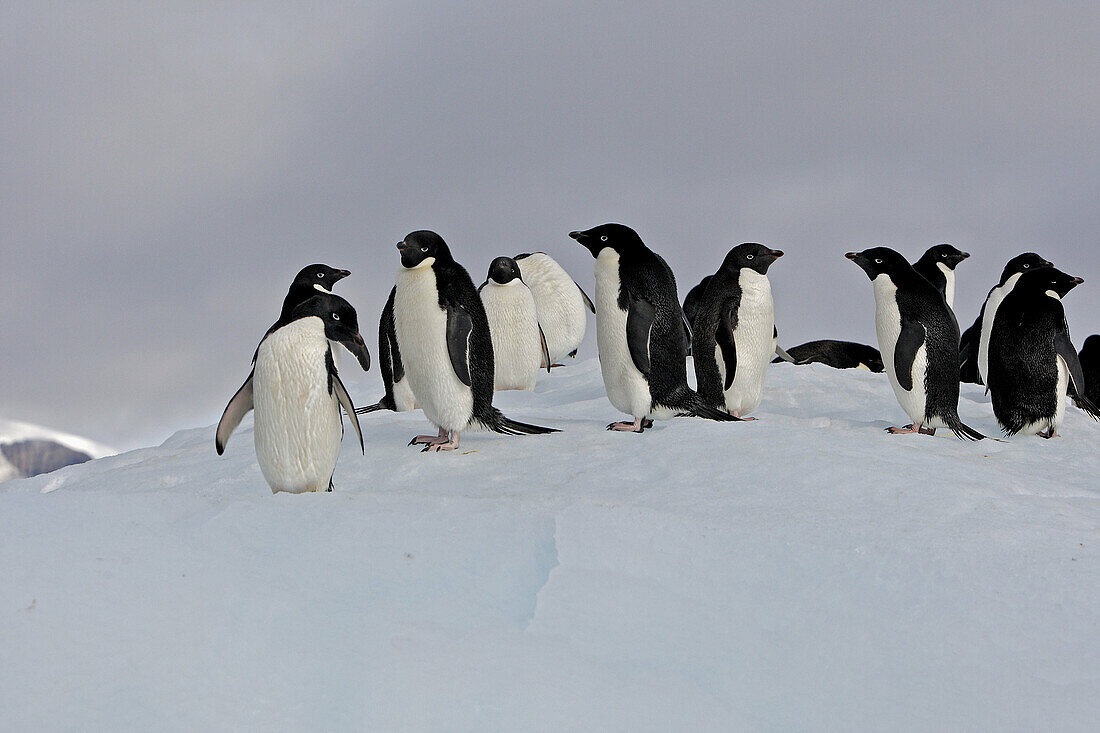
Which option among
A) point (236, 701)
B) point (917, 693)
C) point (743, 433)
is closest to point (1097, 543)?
point (917, 693)

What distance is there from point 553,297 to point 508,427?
4.45 m

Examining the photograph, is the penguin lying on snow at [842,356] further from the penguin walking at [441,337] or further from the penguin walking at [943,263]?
the penguin walking at [441,337]

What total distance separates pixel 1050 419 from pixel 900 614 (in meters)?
4.49

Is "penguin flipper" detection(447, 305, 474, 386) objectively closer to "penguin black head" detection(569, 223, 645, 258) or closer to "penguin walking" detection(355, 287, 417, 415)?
"penguin black head" detection(569, 223, 645, 258)

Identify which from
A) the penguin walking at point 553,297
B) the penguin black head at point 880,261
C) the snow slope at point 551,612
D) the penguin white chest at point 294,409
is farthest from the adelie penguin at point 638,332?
the penguin walking at point 553,297

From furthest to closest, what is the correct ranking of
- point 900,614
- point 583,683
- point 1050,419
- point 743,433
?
point 1050,419 → point 743,433 → point 900,614 → point 583,683

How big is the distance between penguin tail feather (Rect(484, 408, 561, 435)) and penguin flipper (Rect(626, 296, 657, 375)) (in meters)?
0.60

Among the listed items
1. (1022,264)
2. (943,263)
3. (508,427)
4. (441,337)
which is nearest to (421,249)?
(441,337)

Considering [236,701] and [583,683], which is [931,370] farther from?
[236,701]

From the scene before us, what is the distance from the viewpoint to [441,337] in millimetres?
4270

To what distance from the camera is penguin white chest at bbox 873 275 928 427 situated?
217 inches

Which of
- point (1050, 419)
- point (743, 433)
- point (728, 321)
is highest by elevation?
point (728, 321)

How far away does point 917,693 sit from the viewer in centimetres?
192

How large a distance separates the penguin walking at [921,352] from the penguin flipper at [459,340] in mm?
2737
